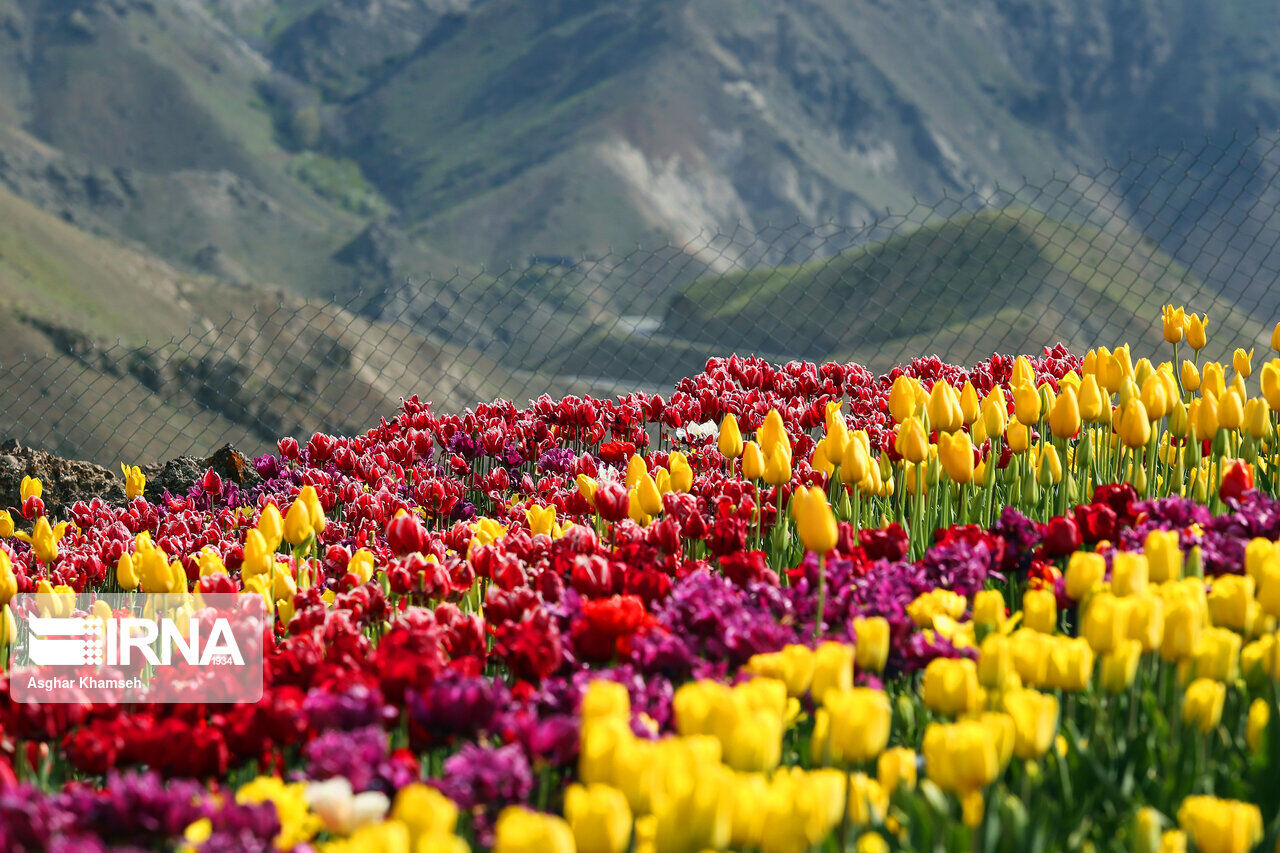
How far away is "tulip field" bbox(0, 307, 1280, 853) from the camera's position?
187 centimetres

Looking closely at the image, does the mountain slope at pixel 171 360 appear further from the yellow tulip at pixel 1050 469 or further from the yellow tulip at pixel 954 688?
the yellow tulip at pixel 954 688

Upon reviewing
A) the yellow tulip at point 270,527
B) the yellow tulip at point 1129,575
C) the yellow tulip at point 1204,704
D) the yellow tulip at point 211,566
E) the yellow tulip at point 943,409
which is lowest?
the yellow tulip at point 1204,704

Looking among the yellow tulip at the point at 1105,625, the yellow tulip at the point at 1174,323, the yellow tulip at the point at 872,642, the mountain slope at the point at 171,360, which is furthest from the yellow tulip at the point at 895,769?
the mountain slope at the point at 171,360

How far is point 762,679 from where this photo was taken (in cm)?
212

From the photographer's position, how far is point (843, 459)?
12.5 feet

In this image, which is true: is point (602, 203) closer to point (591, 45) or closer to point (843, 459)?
point (591, 45)

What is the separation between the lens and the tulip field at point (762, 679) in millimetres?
1871

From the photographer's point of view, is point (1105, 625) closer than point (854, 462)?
Yes

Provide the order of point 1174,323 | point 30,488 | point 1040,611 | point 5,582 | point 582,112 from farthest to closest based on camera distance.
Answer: point 582,112
point 30,488
point 1174,323
point 5,582
point 1040,611

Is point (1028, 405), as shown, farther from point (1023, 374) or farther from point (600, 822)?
point (600, 822)

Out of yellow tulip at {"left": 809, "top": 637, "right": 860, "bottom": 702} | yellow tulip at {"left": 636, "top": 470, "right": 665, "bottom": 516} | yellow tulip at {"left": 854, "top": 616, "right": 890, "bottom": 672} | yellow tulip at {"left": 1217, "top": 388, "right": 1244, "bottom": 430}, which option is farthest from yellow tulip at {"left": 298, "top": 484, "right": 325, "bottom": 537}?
yellow tulip at {"left": 1217, "top": 388, "right": 1244, "bottom": 430}

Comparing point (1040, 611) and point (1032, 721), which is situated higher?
point (1040, 611)

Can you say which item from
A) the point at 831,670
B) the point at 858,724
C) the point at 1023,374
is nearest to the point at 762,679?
the point at 831,670

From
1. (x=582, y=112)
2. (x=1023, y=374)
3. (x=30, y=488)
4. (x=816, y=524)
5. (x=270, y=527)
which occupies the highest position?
(x=582, y=112)
